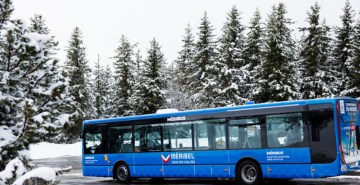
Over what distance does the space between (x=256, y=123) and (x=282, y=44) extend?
27765 mm

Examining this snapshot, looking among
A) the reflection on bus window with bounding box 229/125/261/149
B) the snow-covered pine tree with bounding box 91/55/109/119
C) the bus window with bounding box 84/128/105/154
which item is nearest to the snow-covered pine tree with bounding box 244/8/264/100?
the snow-covered pine tree with bounding box 91/55/109/119

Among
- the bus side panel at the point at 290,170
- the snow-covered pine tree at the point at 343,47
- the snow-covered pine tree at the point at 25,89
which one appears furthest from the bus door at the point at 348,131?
the snow-covered pine tree at the point at 343,47

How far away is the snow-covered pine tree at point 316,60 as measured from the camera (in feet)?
135

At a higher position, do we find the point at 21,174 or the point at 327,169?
the point at 21,174

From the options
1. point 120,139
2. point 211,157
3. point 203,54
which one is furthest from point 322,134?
point 203,54

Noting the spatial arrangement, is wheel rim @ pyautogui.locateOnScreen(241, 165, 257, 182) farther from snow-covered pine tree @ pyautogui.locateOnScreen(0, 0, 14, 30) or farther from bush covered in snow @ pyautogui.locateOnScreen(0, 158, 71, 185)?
snow-covered pine tree @ pyautogui.locateOnScreen(0, 0, 14, 30)

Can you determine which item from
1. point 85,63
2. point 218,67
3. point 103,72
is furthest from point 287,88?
point 103,72

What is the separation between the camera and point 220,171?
12.4 metres

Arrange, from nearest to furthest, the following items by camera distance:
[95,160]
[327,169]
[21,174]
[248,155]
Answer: [21,174] < [327,169] < [248,155] < [95,160]

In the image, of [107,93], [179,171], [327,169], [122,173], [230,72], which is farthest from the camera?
[107,93]

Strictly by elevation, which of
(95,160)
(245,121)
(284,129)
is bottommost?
(95,160)

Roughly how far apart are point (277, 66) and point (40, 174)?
34.0 m

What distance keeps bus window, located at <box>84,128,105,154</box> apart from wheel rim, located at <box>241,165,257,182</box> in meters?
6.53

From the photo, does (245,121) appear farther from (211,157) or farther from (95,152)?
(95,152)
